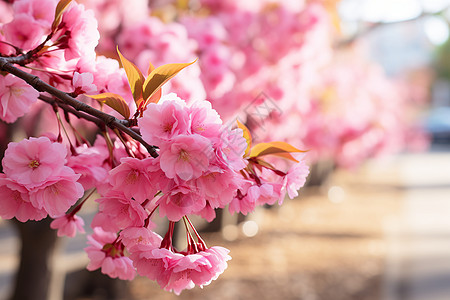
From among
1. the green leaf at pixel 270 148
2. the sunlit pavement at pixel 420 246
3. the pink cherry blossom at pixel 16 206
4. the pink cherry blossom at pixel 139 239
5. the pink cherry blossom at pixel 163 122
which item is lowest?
the pink cherry blossom at pixel 139 239

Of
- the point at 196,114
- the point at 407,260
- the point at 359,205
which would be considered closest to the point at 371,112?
the point at 359,205

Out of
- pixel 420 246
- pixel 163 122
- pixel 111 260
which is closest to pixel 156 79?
pixel 163 122

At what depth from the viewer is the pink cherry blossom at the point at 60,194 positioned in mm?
1080

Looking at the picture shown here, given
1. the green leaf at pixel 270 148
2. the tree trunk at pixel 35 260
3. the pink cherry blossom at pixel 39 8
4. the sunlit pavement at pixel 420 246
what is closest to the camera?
the green leaf at pixel 270 148

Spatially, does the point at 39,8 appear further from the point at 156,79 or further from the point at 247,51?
the point at 247,51

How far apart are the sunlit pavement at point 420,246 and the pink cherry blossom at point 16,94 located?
4.90 m

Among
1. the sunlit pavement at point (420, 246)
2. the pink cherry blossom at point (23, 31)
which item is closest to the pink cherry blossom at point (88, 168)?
the pink cherry blossom at point (23, 31)

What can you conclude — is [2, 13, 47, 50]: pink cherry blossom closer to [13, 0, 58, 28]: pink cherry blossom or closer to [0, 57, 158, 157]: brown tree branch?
[13, 0, 58, 28]: pink cherry blossom

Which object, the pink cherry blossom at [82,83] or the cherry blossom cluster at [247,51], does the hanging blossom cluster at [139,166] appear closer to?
the pink cherry blossom at [82,83]

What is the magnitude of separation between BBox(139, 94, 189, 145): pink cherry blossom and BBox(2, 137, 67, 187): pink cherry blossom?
0.20 m

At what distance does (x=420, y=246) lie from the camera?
24.3 ft

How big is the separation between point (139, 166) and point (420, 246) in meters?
7.12

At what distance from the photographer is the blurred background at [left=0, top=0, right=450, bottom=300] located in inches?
134

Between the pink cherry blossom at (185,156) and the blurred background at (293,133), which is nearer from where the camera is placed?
the pink cherry blossom at (185,156)
